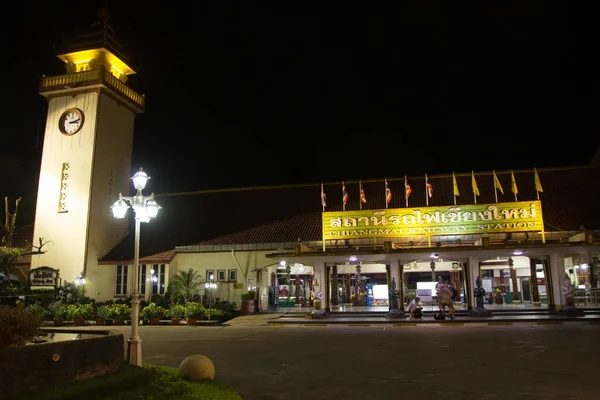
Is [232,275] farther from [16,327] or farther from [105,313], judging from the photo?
[16,327]

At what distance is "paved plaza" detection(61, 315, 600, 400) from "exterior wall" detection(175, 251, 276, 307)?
9853 mm

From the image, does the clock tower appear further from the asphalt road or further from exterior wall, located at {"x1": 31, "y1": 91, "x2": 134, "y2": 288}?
the asphalt road

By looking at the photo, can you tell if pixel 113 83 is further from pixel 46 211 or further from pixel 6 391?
pixel 6 391

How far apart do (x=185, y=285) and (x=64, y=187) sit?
9963mm

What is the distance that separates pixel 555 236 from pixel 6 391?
88.2 feet

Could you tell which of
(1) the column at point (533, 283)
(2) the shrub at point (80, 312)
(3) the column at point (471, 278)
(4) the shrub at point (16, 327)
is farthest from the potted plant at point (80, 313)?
(1) the column at point (533, 283)

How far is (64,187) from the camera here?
30.0m

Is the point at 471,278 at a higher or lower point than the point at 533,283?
higher

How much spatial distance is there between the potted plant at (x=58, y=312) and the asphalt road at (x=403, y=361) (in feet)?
28.1

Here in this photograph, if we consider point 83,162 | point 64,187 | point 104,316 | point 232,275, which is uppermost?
point 83,162

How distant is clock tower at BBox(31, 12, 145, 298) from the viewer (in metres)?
29.3

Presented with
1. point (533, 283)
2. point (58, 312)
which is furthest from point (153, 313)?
point (533, 283)

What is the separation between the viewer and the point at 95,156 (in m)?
29.9

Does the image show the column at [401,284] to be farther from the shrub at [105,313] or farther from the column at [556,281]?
the shrub at [105,313]
